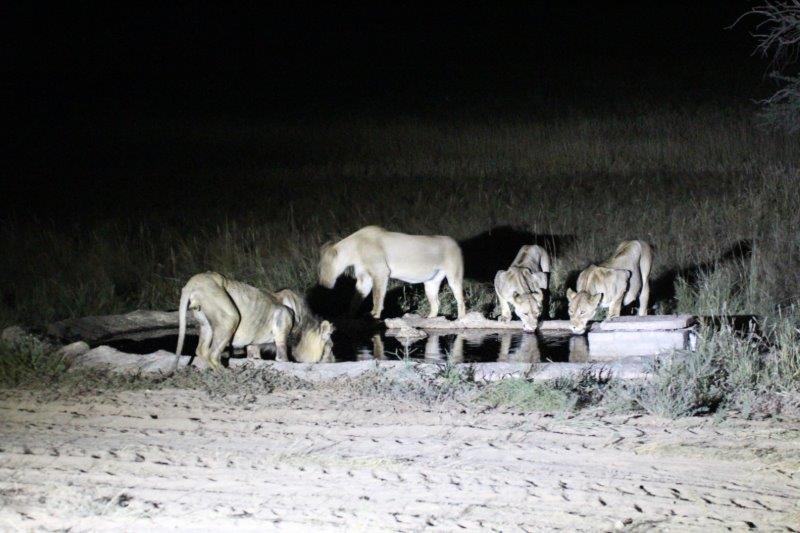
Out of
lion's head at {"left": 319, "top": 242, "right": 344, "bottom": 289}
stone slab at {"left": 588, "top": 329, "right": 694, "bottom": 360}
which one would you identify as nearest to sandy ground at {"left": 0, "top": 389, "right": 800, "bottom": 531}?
stone slab at {"left": 588, "top": 329, "right": 694, "bottom": 360}

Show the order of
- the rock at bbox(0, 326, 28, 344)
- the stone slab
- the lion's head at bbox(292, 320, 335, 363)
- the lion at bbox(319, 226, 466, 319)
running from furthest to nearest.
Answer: the lion at bbox(319, 226, 466, 319), the lion's head at bbox(292, 320, 335, 363), the stone slab, the rock at bbox(0, 326, 28, 344)

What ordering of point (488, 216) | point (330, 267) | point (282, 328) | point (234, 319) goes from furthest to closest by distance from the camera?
point (488, 216)
point (330, 267)
point (282, 328)
point (234, 319)

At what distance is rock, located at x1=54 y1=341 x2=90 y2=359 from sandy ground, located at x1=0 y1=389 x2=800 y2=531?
1092 millimetres

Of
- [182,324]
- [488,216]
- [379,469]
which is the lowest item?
[379,469]

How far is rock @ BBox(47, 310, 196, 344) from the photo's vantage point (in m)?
9.89

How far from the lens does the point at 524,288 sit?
1074cm

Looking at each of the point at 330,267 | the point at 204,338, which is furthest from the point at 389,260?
the point at 204,338

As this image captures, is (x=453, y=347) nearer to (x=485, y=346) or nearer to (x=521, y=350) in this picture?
(x=485, y=346)

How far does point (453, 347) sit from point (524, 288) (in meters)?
1.05

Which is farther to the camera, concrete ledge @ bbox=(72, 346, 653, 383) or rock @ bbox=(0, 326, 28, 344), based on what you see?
rock @ bbox=(0, 326, 28, 344)

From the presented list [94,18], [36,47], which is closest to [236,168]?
[36,47]

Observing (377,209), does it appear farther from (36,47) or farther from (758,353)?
(36,47)

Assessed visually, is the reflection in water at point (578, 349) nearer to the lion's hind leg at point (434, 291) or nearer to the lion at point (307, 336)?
the lion's hind leg at point (434, 291)

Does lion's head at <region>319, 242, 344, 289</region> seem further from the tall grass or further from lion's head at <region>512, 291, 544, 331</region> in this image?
lion's head at <region>512, 291, 544, 331</region>
